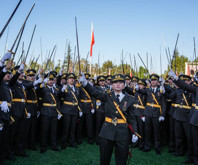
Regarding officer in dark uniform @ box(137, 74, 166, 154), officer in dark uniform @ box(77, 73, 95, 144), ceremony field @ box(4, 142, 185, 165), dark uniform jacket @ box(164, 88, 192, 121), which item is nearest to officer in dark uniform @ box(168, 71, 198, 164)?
ceremony field @ box(4, 142, 185, 165)

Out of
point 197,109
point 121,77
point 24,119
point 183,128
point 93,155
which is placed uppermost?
point 121,77

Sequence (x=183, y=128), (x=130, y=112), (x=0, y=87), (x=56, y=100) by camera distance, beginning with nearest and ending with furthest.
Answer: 1. (x=130, y=112)
2. (x=0, y=87)
3. (x=183, y=128)
4. (x=56, y=100)

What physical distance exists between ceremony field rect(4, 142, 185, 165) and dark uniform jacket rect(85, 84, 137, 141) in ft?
7.32

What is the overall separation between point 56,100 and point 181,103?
442cm

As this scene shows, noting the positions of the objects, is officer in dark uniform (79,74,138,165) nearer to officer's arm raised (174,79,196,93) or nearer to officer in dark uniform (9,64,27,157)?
officer's arm raised (174,79,196,93)

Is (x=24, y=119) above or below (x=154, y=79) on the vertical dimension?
below

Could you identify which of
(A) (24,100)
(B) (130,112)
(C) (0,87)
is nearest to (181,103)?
(B) (130,112)

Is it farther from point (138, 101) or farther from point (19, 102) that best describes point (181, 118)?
point (19, 102)

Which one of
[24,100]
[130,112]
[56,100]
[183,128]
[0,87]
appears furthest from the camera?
[56,100]

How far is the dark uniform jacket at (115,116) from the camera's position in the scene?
13.0 ft

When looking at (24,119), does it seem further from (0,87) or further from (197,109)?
(197,109)

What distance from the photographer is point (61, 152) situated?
673cm

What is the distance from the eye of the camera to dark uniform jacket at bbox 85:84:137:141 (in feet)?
13.0

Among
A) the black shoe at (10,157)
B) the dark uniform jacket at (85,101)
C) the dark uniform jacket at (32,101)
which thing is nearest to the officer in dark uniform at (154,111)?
the dark uniform jacket at (85,101)
